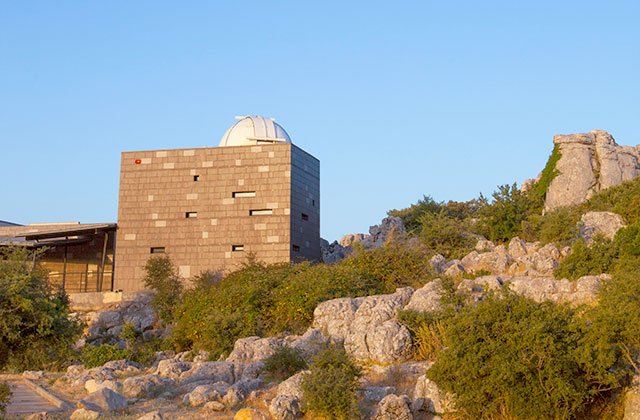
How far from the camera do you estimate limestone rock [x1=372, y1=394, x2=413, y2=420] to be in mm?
12617

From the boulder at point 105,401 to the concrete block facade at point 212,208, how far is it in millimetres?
16574

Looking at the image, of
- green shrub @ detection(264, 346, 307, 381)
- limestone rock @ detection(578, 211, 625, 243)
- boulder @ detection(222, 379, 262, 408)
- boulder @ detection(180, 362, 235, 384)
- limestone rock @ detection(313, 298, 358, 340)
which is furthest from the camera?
limestone rock @ detection(578, 211, 625, 243)

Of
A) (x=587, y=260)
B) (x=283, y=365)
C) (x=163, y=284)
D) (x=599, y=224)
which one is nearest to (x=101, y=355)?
(x=163, y=284)

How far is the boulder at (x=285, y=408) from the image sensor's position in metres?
12.8

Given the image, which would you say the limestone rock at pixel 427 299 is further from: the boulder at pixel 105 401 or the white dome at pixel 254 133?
the white dome at pixel 254 133

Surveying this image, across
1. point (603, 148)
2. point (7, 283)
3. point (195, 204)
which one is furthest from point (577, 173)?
point (7, 283)

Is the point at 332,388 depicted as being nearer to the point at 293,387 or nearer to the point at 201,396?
the point at 293,387

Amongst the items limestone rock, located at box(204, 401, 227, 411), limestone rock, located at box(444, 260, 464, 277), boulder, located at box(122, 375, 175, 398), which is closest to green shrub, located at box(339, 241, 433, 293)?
limestone rock, located at box(444, 260, 464, 277)

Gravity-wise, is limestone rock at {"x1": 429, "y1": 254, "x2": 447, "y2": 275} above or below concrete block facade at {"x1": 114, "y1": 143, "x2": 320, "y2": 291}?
below

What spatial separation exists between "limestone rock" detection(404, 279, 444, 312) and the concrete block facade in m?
11.8

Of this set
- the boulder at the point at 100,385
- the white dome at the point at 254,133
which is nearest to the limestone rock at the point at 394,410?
the boulder at the point at 100,385

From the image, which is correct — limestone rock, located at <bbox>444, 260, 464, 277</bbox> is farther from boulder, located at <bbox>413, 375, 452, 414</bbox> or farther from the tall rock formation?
the tall rock formation

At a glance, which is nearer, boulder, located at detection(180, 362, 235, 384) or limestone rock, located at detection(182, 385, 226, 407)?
limestone rock, located at detection(182, 385, 226, 407)

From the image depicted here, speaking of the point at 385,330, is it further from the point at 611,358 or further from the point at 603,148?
the point at 603,148
